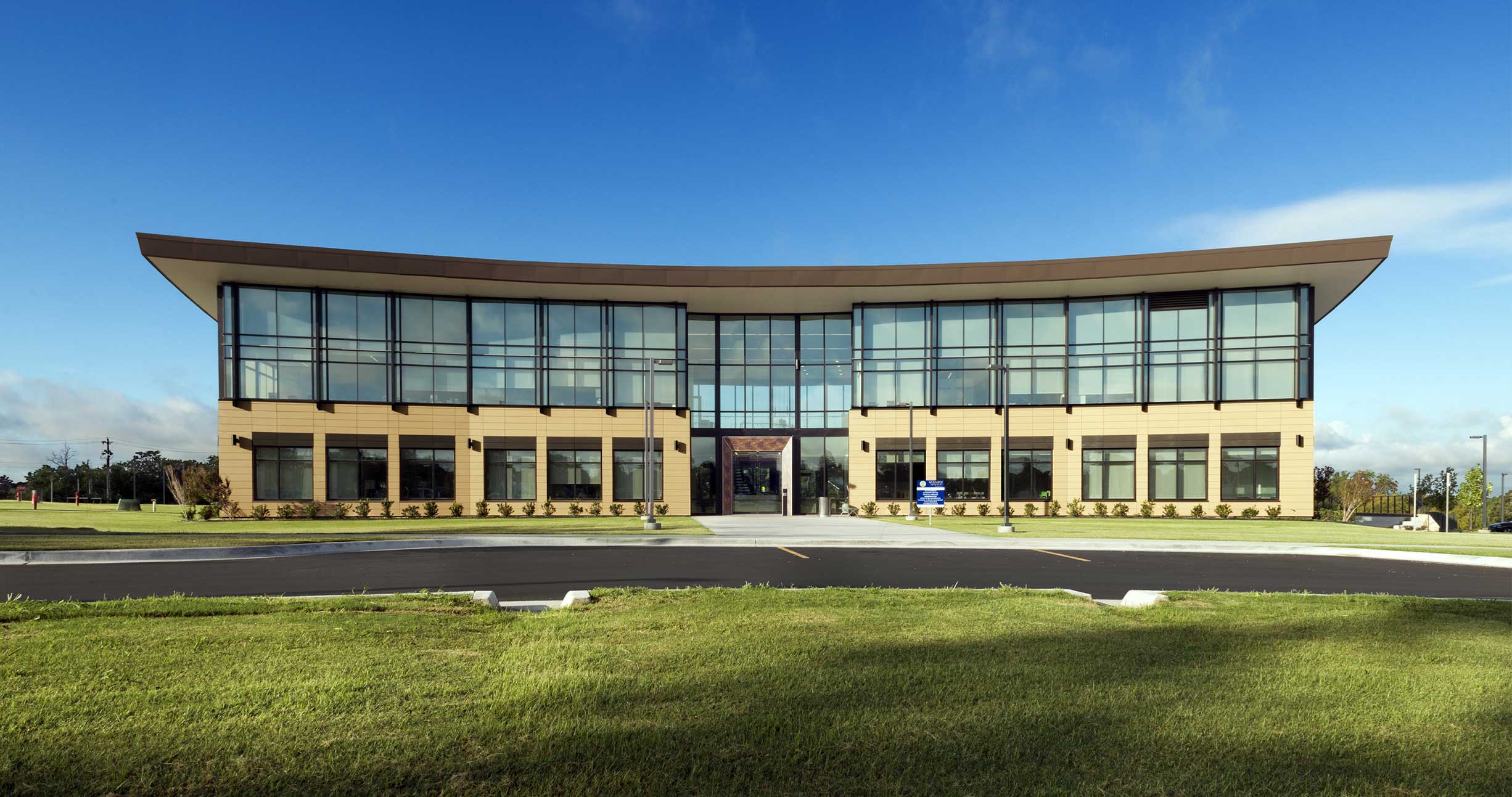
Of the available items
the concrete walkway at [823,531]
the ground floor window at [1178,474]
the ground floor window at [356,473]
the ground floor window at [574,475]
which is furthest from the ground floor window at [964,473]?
the ground floor window at [356,473]

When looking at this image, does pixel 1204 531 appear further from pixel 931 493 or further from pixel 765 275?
pixel 765 275

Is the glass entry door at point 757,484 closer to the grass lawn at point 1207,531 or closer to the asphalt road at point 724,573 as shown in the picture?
the grass lawn at point 1207,531

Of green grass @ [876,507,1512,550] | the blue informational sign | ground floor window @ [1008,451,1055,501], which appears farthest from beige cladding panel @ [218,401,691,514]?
ground floor window @ [1008,451,1055,501]

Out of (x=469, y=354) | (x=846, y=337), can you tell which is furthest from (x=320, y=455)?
(x=846, y=337)

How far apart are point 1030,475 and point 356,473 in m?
→ 31.5

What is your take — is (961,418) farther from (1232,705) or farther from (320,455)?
(1232,705)

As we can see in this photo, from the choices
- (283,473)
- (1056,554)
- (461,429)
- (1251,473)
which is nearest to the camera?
(1056,554)

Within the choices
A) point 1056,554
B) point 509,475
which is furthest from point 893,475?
point 1056,554

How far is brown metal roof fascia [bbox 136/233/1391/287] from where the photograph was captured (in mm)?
34938

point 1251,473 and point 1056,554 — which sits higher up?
point 1251,473

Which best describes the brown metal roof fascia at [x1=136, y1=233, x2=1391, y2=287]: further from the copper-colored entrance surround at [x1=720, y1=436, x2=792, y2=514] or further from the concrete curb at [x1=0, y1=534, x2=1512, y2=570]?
the concrete curb at [x1=0, y1=534, x2=1512, y2=570]

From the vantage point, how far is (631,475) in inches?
1603

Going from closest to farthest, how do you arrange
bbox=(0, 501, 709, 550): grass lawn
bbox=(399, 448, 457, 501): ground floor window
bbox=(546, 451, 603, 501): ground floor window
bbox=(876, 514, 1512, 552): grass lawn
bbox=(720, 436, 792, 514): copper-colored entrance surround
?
bbox=(0, 501, 709, 550): grass lawn < bbox=(876, 514, 1512, 552): grass lawn < bbox=(399, 448, 457, 501): ground floor window < bbox=(546, 451, 603, 501): ground floor window < bbox=(720, 436, 792, 514): copper-colored entrance surround

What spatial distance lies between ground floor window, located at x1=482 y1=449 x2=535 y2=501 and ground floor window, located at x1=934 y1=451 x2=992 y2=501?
1953cm
